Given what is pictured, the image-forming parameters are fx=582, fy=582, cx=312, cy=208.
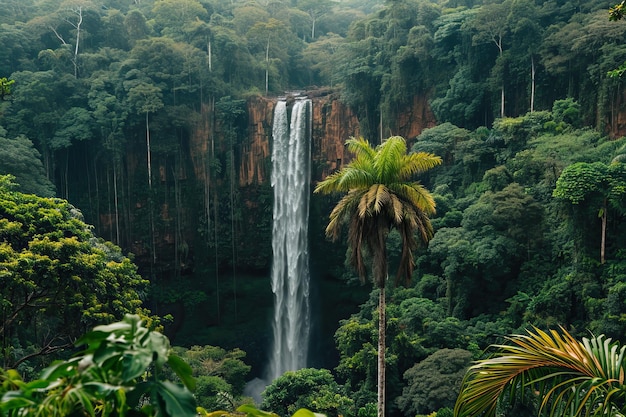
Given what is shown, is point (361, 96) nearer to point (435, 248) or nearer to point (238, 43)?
point (238, 43)

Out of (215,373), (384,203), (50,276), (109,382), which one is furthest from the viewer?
(215,373)

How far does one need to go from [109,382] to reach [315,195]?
24.9 metres

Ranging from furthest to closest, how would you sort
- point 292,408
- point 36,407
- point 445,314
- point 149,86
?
point 149,86 < point 445,314 < point 292,408 < point 36,407

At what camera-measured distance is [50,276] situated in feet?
35.4

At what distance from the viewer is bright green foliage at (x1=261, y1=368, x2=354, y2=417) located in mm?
15211

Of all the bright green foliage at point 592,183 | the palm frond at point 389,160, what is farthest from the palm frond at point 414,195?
the bright green foliage at point 592,183

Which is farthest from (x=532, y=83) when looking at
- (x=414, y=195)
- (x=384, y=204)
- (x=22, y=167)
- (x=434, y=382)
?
(x=22, y=167)

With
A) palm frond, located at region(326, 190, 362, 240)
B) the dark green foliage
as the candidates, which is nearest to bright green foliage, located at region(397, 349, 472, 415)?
palm frond, located at region(326, 190, 362, 240)

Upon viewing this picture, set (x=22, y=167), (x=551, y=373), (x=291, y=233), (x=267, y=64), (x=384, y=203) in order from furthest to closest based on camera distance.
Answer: (x=267, y=64), (x=291, y=233), (x=22, y=167), (x=384, y=203), (x=551, y=373)

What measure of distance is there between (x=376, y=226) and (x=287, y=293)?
16003 millimetres

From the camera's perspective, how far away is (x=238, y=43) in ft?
94.7

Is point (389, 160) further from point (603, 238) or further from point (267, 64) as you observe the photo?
point (267, 64)

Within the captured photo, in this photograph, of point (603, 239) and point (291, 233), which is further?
point (291, 233)

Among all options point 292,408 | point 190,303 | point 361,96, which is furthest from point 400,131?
Answer: point 292,408
